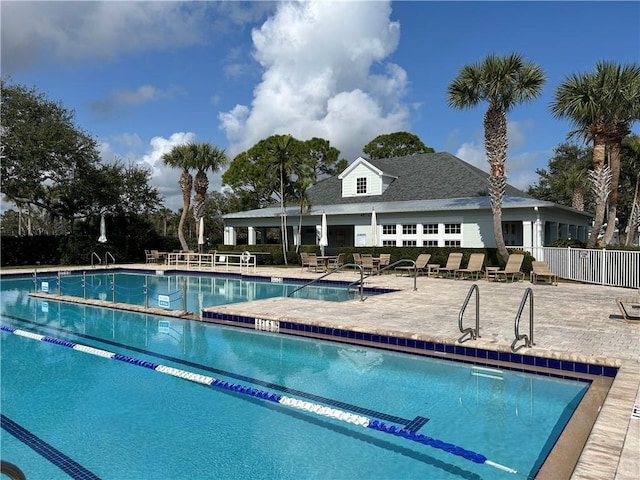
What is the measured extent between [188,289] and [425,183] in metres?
14.7

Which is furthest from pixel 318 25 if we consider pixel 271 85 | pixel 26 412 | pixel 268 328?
pixel 26 412

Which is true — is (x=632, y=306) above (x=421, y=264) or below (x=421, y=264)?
below

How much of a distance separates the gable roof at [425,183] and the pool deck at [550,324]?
980cm

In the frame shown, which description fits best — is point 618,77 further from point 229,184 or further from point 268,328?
point 229,184

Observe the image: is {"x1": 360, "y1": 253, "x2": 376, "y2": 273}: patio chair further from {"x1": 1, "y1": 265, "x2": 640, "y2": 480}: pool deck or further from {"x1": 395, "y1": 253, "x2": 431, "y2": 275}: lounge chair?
{"x1": 1, "y1": 265, "x2": 640, "y2": 480}: pool deck

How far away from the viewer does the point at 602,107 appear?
15641 millimetres

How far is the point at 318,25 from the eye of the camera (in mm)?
14602

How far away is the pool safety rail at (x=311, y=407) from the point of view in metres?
4.29

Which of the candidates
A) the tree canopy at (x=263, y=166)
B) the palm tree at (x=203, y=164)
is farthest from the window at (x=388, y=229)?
the tree canopy at (x=263, y=166)

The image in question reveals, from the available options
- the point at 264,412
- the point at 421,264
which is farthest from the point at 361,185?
the point at 264,412

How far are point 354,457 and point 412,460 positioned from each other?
55 cm

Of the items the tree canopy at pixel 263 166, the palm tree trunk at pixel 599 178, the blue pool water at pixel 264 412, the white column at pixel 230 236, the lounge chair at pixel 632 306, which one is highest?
the tree canopy at pixel 263 166

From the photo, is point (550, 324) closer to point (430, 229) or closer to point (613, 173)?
point (613, 173)

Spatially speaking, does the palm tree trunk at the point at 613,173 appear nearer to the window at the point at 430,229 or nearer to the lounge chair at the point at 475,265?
the lounge chair at the point at 475,265
